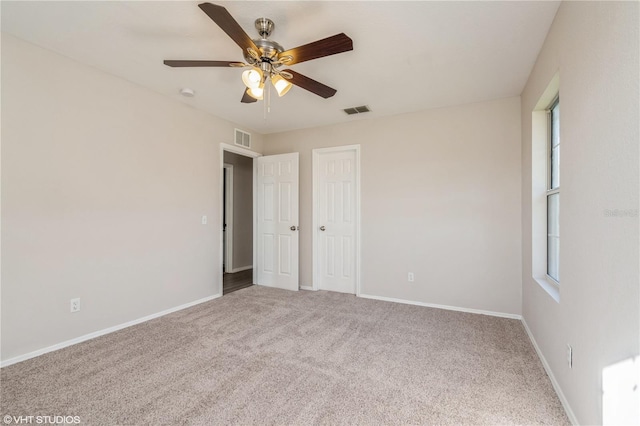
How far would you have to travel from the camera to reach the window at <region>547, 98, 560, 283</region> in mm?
2394

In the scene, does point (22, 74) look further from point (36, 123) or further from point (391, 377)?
point (391, 377)

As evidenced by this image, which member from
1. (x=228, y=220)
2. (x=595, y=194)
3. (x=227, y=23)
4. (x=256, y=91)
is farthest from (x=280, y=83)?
(x=228, y=220)

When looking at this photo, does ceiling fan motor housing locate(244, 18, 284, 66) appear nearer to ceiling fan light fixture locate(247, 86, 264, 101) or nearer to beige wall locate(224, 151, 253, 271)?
ceiling fan light fixture locate(247, 86, 264, 101)

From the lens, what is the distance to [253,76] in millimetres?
1982

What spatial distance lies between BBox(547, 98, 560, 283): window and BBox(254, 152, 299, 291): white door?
3052 millimetres

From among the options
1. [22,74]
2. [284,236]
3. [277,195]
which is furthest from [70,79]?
[284,236]

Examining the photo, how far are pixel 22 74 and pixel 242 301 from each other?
3.06m

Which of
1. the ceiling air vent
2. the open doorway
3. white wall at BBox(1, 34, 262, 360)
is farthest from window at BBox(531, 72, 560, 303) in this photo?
the open doorway

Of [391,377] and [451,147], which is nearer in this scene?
[391,377]

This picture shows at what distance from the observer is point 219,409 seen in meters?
1.72

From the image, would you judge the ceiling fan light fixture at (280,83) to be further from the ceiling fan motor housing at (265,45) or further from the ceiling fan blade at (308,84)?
the ceiling fan motor housing at (265,45)

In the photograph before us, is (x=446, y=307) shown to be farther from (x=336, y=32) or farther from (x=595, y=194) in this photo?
(x=336, y=32)

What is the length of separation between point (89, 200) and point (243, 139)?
226 centimetres

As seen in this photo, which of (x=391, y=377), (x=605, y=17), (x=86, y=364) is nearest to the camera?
(x=605, y=17)
